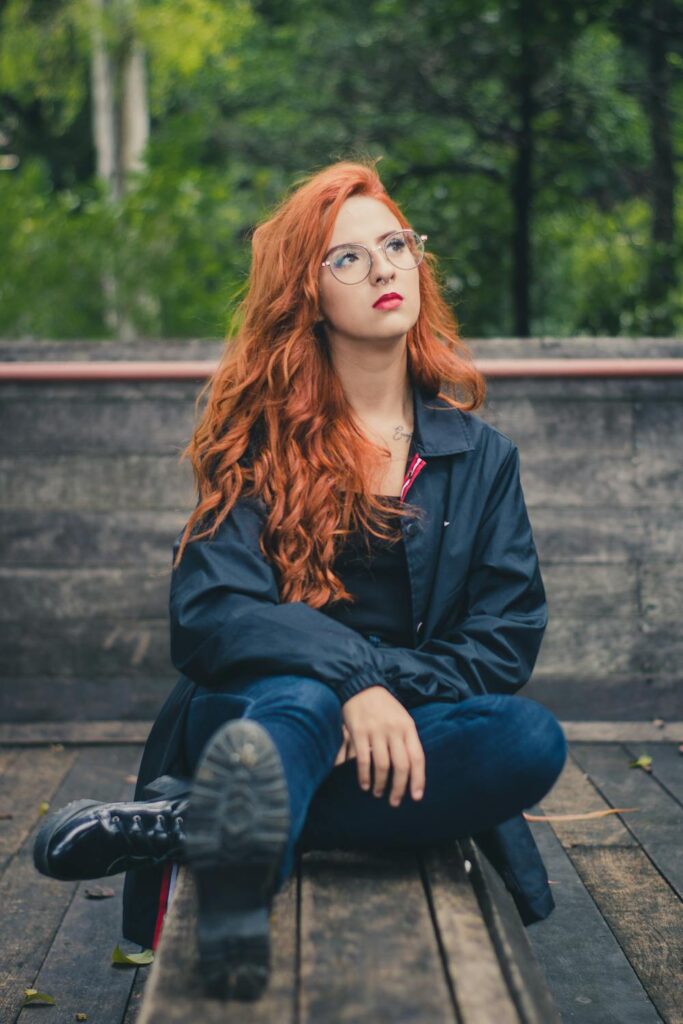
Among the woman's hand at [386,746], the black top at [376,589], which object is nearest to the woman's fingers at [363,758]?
the woman's hand at [386,746]

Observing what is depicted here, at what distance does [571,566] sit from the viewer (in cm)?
448

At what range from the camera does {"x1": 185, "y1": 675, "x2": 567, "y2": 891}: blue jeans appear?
6.66 ft

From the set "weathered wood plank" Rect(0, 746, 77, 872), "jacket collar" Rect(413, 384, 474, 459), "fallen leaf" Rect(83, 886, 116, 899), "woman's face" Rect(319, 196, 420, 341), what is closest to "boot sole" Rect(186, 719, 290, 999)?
"jacket collar" Rect(413, 384, 474, 459)

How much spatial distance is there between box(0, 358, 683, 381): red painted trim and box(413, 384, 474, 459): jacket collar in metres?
1.74

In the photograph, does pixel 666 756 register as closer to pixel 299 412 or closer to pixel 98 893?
pixel 98 893

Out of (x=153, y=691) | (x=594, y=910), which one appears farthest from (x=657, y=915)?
(x=153, y=691)

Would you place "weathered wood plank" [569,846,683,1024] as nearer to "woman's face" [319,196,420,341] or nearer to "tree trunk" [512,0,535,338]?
"woman's face" [319,196,420,341]

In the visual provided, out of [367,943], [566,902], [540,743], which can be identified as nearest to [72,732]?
[566,902]

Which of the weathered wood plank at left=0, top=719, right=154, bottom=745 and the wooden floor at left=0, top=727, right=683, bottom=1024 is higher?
the wooden floor at left=0, top=727, right=683, bottom=1024

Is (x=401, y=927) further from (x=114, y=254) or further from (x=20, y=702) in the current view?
(x=114, y=254)

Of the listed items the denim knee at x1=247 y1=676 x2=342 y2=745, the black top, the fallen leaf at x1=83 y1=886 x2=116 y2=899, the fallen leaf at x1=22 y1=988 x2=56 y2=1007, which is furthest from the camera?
the fallen leaf at x1=83 y1=886 x2=116 y2=899

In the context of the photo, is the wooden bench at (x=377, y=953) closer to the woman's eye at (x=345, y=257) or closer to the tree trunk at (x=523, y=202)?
the woman's eye at (x=345, y=257)

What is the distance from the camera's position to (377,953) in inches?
67.4

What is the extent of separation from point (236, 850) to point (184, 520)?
2.92m
